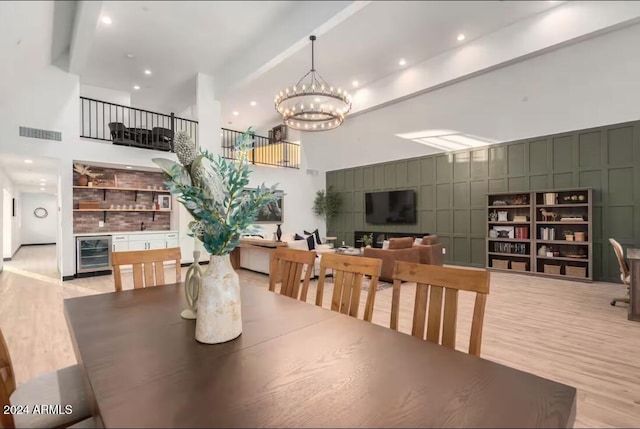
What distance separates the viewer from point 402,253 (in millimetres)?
5598

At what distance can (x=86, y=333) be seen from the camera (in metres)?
1.28

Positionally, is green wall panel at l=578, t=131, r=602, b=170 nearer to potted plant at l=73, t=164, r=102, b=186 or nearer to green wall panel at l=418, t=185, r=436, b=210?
green wall panel at l=418, t=185, r=436, b=210

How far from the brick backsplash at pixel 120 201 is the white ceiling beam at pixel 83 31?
2215 millimetres

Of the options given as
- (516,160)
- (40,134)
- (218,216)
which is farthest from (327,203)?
(218,216)

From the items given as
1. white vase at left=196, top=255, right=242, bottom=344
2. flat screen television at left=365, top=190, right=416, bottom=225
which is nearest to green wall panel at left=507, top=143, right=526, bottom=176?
flat screen television at left=365, top=190, right=416, bottom=225

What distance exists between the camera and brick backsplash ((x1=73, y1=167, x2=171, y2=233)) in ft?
22.6

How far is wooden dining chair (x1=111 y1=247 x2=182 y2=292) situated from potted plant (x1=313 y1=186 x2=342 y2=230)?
852 cm

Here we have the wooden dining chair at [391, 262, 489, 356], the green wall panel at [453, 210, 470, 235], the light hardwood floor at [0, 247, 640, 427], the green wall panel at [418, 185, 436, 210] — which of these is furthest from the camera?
the green wall panel at [418, 185, 436, 210]

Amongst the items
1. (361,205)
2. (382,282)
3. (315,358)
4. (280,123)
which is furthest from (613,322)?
(280,123)

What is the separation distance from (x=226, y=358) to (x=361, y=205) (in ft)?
30.2

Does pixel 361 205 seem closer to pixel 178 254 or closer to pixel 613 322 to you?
pixel 613 322

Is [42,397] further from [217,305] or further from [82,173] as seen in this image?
[82,173]

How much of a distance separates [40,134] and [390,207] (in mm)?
8032

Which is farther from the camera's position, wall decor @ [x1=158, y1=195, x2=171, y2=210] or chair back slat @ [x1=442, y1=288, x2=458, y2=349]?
wall decor @ [x1=158, y1=195, x2=171, y2=210]
